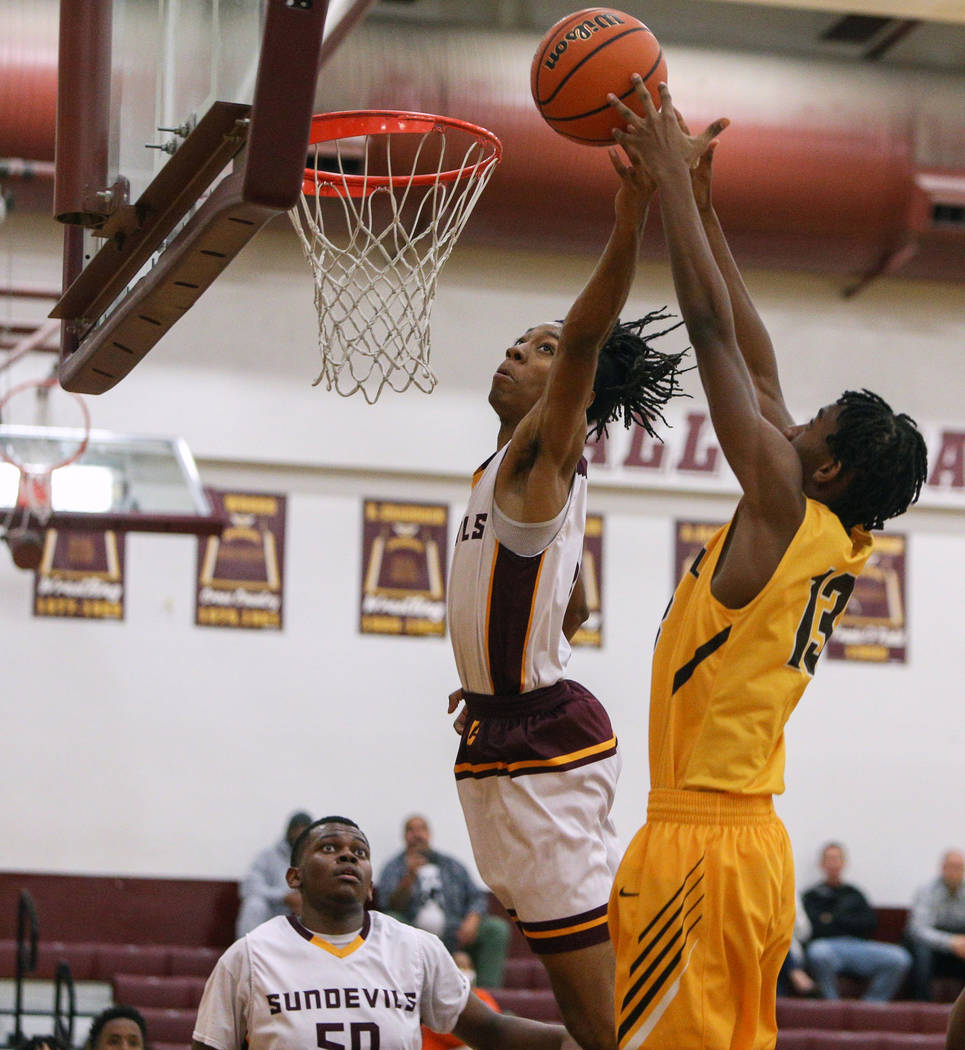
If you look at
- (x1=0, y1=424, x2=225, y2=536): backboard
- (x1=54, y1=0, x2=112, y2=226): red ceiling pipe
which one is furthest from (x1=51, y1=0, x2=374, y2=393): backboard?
(x1=0, y1=424, x2=225, y2=536): backboard

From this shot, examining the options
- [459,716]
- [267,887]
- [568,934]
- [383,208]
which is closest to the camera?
[568,934]

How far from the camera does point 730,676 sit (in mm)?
3223

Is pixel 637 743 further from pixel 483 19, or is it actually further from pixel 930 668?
pixel 483 19

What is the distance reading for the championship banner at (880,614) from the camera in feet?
39.8

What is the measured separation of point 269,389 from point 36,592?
7.33 ft

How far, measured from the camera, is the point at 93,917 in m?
11.0

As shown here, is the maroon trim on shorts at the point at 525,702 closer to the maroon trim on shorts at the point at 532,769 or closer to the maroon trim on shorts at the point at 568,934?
the maroon trim on shorts at the point at 532,769

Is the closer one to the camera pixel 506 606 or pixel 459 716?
pixel 506 606

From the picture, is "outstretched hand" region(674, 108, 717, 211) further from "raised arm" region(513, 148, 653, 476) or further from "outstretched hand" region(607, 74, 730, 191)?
"raised arm" region(513, 148, 653, 476)

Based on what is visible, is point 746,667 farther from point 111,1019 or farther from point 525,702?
point 111,1019

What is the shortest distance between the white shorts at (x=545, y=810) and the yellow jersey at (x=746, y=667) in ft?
1.25

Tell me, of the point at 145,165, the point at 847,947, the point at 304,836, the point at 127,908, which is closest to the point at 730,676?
the point at 304,836

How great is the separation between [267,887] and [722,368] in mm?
8241

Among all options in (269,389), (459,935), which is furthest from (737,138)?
(459,935)
